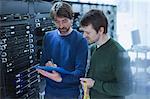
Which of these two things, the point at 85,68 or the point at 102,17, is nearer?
the point at 102,17

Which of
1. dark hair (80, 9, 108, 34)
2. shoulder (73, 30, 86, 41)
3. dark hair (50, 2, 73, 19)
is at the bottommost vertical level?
shoulder (73, 30, 86, 41)

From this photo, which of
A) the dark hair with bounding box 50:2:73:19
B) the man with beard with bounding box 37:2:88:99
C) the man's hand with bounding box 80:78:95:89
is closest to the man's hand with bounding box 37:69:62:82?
the man with beard with bounding box 37:2:88:99

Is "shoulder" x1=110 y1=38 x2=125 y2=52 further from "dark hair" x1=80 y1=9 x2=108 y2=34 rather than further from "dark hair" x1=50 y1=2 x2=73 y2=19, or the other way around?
"dark hair" x1=50 y1=2 x2=73 y2=19

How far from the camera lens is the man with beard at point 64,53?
3.52 ft

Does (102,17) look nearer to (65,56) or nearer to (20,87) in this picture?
(65,56)

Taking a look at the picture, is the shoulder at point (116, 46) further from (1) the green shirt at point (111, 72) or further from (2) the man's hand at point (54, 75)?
(2) the man's hand at point (54, 75)

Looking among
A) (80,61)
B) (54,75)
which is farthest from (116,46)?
(54,75)

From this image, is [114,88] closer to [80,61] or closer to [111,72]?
[111,72]

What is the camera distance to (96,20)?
0.92 m

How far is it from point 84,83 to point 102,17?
268 mm

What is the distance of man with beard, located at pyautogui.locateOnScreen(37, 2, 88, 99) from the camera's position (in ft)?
3.52

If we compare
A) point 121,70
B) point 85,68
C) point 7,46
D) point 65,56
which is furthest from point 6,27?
point 121,70

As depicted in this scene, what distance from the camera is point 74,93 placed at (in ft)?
3.76

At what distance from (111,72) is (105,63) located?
0.13 feet
